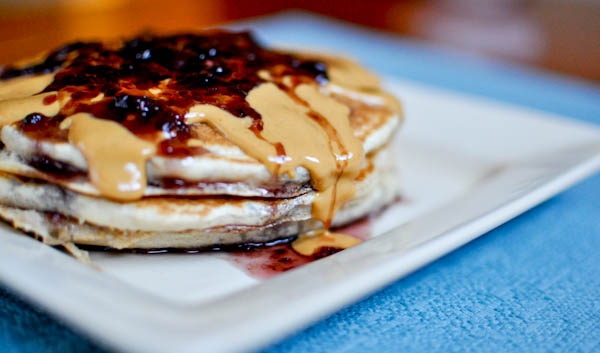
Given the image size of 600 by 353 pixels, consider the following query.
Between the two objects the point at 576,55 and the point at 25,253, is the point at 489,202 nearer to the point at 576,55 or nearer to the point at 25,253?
the point at 25,253

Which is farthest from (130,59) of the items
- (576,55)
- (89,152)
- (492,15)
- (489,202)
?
(492,15)

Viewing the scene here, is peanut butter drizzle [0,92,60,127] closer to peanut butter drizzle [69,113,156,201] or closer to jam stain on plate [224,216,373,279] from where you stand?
peanut butter drizzle [69,113,156,201]

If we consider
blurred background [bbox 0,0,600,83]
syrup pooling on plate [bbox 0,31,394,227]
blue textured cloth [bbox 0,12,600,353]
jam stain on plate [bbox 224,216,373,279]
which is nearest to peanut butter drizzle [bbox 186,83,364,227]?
syrup pooling on plate [bbox 0,31,394,227]

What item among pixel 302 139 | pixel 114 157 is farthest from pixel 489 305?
pixel 114 157

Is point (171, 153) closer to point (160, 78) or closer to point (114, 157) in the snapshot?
point (114, 157)

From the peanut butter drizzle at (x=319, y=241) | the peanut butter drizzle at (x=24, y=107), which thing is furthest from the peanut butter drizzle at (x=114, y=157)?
the peanut butter drizzle at (x=319, y=241)

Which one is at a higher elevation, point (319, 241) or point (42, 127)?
point (42, 127)

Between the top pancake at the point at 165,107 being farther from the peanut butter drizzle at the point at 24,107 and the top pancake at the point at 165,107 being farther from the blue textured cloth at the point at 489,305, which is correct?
the blue textured cloth at the point at 489,305
